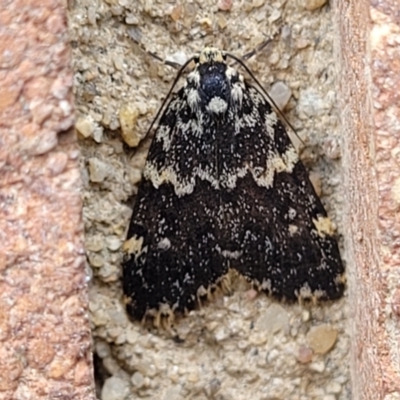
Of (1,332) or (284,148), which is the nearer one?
(1,332)

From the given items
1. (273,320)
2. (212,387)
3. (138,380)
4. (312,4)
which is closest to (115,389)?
(138,380)

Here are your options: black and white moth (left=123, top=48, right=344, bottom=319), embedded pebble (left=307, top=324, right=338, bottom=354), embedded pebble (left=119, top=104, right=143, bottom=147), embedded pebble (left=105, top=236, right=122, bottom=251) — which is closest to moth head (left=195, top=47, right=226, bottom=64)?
black and white moth (left=123, top=48, right=344, bottom=319)

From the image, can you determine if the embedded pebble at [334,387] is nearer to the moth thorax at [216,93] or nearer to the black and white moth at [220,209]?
the black and white moth at [220,209]

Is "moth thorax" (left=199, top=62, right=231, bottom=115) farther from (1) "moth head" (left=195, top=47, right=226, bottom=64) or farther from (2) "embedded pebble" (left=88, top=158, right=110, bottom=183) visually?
(2) "embedded pebble" (left=88, top=158, right=110, bottom=183)

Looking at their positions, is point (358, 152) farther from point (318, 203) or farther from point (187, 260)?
point (187, 260)

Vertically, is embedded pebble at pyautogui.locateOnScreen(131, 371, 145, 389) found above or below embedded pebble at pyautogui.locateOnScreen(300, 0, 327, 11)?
below

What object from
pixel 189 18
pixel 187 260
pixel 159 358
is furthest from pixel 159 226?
pixel 189 18

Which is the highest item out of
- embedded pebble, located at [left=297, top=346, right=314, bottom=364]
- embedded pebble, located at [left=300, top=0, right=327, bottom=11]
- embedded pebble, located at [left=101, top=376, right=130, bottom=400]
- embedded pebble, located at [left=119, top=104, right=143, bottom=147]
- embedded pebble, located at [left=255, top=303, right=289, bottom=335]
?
embedded pebble, located at [left=300, top=0, right=327, bottom=11]
